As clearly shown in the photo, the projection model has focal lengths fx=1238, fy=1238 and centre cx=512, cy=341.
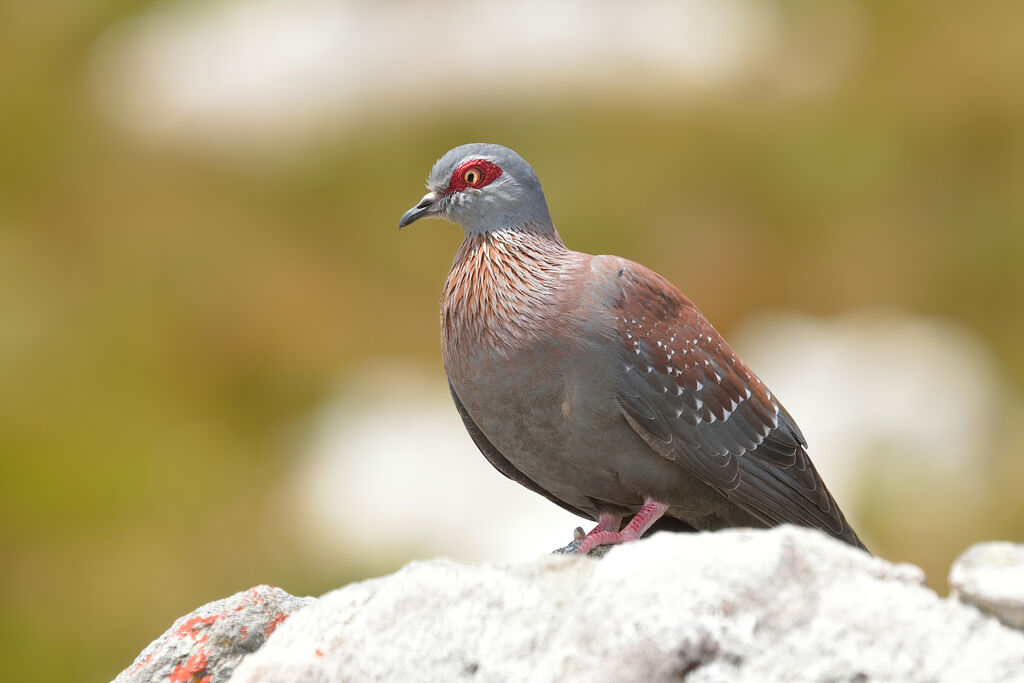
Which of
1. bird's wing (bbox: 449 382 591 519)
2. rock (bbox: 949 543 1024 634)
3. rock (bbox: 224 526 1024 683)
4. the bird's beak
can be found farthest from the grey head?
rock (bbox: 949 543 1024 634)

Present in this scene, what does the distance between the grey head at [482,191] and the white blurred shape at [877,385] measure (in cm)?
679

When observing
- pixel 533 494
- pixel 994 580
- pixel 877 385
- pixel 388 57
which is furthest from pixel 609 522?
pixel 388 57

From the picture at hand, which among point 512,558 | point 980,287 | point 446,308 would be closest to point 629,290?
point 446,308

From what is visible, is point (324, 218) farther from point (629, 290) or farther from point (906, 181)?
point (629, 290)

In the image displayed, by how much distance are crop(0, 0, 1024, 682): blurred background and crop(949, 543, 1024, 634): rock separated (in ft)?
27.4

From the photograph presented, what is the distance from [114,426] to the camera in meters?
A: 13.9

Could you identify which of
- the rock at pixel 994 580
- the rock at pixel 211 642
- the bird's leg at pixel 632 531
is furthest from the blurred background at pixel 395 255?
the rock at pixel 994 580

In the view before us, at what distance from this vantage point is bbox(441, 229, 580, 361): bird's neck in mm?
6227

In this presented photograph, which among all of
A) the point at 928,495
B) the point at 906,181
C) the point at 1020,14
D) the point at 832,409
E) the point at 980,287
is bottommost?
the point at 928,495

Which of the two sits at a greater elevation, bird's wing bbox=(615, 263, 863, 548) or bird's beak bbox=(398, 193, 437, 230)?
bird's beak bbox=(398, 193, 437, 230)

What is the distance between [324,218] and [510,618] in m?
12.0

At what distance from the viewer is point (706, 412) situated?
21.4ft

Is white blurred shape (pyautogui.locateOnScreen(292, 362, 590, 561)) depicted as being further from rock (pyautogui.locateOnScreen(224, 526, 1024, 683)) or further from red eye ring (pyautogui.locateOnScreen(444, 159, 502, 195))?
rock (pyautogui.locateOnScreen(224, 526, 1024, 683))

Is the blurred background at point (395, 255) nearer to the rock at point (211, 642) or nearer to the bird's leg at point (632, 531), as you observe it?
the bird's leg at point (632, 531)
